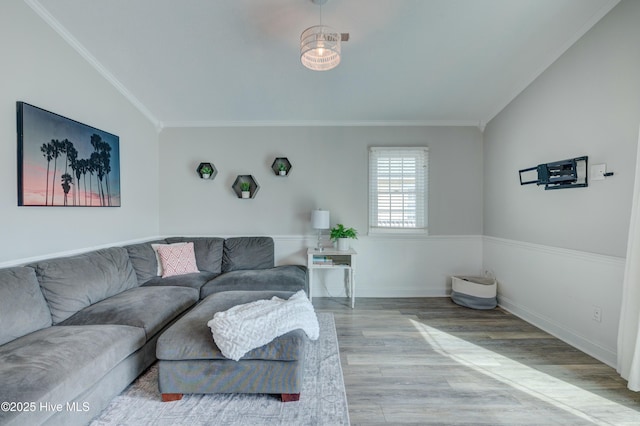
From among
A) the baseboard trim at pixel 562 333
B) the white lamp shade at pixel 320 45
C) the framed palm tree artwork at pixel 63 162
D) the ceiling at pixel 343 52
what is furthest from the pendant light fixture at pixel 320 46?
the baseboard trim at pixel 562 333

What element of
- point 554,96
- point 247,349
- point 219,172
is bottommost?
point 247,349

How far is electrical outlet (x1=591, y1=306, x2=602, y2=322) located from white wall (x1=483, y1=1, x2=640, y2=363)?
3 cm

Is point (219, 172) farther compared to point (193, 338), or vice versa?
point (219, 172)

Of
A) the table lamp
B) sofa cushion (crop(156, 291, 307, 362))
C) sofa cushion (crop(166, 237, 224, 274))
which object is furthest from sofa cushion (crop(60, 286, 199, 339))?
the table lamp

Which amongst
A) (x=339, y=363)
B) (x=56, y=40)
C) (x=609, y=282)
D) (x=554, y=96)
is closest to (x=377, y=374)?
(x=339, y=363)

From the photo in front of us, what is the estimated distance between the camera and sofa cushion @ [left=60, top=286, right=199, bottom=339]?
207cm

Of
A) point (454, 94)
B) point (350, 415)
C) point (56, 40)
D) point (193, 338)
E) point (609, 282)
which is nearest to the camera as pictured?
point (350, 415)

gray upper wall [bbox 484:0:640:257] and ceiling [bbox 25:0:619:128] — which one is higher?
ceiling [bbox 25:0:619:128]

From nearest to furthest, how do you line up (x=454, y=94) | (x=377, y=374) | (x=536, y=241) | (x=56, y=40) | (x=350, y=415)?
(x=350, y=415)
(x=377, y=374)
(x=56, y=40)
(x=536, y=241)
(x=454, y=94)

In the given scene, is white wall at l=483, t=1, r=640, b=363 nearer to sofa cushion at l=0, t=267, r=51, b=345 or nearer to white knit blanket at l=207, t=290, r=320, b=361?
white knit blanket at l=207, t=290, r=320, b=361

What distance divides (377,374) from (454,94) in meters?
3.19

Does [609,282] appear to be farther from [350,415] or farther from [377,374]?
[350,415]

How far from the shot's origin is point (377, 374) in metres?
2.12

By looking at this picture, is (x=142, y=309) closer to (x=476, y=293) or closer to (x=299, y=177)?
(x=299, y=177)
